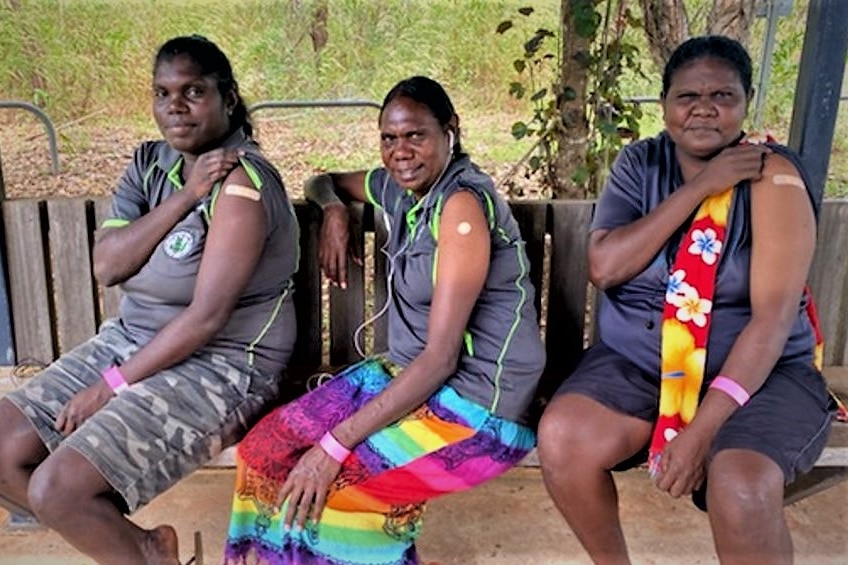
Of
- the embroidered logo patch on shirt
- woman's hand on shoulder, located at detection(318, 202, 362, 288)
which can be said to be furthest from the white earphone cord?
the embroidered logo patch on shirt

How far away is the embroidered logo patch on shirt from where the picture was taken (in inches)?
88.5

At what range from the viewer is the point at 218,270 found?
2.13 meters

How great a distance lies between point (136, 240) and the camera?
2271mm

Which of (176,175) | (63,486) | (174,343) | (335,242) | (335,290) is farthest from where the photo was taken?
(335,290)

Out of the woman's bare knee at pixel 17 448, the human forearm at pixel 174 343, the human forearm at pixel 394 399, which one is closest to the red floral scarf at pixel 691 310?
the human forearm at pixel 394 399

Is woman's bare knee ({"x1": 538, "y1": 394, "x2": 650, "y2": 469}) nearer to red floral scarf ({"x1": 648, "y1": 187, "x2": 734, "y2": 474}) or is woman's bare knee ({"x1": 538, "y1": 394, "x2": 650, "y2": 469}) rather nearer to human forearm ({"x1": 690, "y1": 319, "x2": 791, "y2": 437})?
red floral scarf ({"x1": 648, "y1": 187, "x2": 734, "y2": 474})

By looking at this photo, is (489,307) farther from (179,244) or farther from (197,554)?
(197,554)

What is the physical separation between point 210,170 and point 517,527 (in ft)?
4.78

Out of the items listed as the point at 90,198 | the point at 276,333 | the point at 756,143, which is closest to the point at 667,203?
the point at 756,143

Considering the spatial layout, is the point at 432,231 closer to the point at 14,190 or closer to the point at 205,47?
the point at 205,47

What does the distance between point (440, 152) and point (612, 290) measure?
586 mm

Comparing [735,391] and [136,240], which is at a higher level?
[136,240]

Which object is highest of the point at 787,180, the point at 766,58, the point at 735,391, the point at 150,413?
the point at 766,58

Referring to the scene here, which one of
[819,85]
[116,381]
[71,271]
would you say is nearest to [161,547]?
[116,381]
